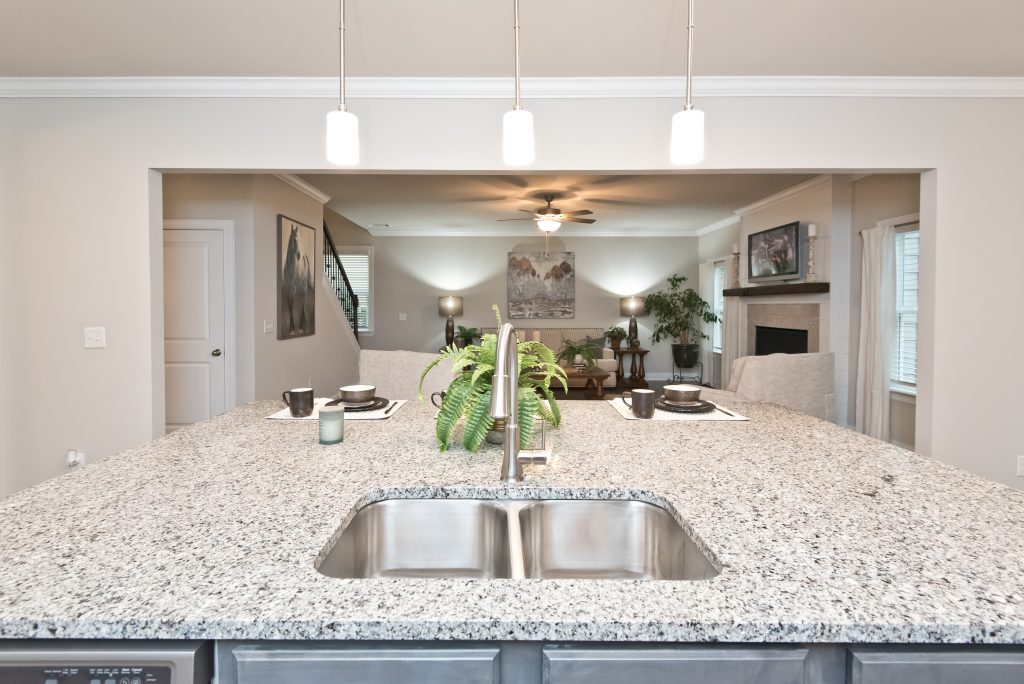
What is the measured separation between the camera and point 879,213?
460 centimetres

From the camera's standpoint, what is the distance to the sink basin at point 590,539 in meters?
1.17

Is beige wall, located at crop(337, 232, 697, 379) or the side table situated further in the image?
beige wall, located at crop(337, 232, 697, 379)

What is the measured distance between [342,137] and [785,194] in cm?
534

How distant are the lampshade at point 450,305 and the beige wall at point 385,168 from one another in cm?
547

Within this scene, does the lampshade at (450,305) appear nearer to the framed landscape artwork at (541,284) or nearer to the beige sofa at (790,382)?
the framed landscape artwork at (541,284)

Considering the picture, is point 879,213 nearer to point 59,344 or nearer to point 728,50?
point 728,50

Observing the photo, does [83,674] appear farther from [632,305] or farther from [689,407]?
[632,305]

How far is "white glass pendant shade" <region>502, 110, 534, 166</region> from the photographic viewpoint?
1.59 metres

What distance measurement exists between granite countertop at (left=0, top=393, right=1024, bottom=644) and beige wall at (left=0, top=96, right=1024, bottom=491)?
6.66ft

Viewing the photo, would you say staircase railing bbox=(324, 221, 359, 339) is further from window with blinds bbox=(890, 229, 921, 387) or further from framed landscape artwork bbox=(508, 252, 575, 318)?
window with blinds bbox=(890, 229, 921, 387)

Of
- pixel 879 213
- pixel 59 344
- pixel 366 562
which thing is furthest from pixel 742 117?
pixel 59 344

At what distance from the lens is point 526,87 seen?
303 cm

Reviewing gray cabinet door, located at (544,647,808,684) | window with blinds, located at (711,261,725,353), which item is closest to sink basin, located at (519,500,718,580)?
gray cabinet door, located at (544,647,808,684)

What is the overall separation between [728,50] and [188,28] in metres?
2.48
